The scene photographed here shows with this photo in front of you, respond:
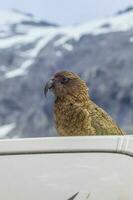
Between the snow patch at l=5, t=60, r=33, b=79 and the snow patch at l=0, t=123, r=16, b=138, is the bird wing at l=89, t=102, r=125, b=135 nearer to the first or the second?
the snow patch at l=0, t=123, r=16, b=138

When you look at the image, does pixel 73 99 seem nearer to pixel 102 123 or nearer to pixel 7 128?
pixel 102 123

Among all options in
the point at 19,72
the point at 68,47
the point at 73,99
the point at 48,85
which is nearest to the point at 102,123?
the point at 73,99

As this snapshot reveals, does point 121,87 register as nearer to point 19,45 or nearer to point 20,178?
point 19,45

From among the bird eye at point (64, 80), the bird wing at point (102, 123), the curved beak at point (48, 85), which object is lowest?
the bird wing at point (102, 123)

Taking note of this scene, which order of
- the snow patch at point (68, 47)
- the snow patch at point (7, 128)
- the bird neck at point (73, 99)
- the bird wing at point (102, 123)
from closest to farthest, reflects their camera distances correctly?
1. the bird wing at point (102, 123)
2. the bird neck at point (73, 99)
3. the snow patch at point (7, 128)
4. the snow patch at point (68, 47)

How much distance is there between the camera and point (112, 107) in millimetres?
136125

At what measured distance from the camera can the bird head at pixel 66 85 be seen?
23.7ft

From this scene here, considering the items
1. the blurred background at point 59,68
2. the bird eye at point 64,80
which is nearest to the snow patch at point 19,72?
the blurred background at point 59,68

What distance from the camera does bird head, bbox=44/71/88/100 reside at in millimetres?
7223

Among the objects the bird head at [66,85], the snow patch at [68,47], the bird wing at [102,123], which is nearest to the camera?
the bird wing at [102,123]

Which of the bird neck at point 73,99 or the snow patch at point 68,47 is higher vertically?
the bird neck at point 73,99

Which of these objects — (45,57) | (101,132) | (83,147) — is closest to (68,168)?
(83,147)

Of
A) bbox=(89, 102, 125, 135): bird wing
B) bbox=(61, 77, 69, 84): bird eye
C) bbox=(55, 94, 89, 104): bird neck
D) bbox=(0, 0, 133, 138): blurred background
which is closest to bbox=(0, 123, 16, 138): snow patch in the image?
bbox=(0, 0, 133, 138): blurred background

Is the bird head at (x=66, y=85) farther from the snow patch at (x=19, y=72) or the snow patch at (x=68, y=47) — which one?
the snow patch at (x=68, y=47)
